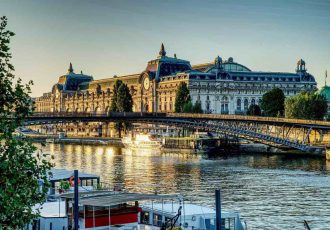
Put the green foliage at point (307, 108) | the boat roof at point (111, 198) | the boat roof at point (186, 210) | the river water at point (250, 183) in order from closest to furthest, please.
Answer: the boat roof at point (111, 198) → the boat roof at point (186, 210) → the river water at point (250, 183) → the green foliage at point (307, 108)

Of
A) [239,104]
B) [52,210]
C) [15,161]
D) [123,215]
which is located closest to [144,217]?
[52,210]

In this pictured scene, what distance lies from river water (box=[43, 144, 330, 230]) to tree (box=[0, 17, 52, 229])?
65.4 ft

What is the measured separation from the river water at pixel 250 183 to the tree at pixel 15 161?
19.9 meters

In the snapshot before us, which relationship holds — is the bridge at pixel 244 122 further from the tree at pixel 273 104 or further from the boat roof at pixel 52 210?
the boat roof at pixel 52 210

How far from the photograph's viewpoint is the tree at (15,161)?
12.8 meters

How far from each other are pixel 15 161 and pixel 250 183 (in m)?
39.2

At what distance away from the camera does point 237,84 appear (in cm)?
14775

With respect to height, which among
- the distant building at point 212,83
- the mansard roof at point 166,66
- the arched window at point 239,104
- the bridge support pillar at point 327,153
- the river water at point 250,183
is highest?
the mansard roof at point 166,66

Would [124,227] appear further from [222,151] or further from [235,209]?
[222,151]

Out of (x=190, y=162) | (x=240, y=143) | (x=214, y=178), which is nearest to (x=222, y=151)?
(x=240, y=143)

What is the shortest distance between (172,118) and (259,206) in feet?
184

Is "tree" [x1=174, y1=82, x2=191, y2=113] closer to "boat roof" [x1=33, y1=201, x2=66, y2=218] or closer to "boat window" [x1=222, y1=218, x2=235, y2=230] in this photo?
"boat roof" [x1=33, y1=201, x2=66, y2=218]

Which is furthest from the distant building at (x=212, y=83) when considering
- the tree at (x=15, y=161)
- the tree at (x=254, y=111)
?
the tree at (x=15, y=161)

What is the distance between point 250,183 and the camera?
5078 cm
